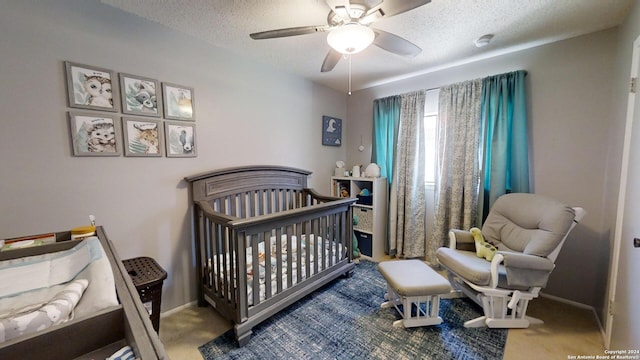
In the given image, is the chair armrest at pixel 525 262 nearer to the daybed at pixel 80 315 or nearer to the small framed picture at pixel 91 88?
the daybed at pixel 80 315

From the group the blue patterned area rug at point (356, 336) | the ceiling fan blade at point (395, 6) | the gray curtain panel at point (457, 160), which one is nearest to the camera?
the ceiling fan blade at point (395, 6)

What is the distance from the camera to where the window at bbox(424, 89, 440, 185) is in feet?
9.57

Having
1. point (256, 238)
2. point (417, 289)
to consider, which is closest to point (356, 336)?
point (417, 289)

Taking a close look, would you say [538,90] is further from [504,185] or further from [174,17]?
[174,17]

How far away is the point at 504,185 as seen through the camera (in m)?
2.40

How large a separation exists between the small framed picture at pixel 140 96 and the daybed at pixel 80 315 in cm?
116

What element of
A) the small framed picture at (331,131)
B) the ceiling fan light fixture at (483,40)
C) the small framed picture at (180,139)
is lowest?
the small framed picture at (180,139)

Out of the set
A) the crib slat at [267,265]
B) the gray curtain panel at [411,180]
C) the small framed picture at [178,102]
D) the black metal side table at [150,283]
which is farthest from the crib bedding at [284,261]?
the small framed picture at [178,102]


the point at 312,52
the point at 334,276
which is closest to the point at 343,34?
the point at 312,52

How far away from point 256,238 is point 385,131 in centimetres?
230

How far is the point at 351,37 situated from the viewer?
54.2 inches

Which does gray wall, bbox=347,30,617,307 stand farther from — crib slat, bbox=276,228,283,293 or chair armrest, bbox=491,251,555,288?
crib slat, bbox=276,228,283,293

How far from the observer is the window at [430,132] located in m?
2.92

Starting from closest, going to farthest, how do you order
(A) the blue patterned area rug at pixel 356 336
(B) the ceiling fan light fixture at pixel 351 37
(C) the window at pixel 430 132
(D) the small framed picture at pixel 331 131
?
(B) the ceiling fan light fixture at pixel 351 37 → (A) the blue patterned area rug at pixel 356 336 → (C) the window at pixel 430 132 → (D) the small framed picture at pixel 331 131
